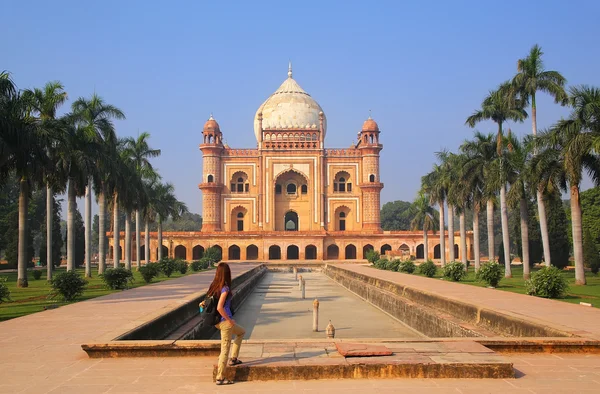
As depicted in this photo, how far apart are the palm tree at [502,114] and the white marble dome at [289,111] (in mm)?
25831

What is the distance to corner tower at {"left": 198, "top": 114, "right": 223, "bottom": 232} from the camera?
45469 millimetres

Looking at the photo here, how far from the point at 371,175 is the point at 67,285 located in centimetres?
3494

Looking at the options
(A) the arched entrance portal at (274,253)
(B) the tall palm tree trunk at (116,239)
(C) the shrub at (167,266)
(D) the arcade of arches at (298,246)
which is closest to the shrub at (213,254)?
(D) the arcade of arches at (298,246)

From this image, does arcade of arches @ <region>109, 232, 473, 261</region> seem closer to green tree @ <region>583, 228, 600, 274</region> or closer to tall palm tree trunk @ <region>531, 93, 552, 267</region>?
green tree @ <region>583, 228, 600, 274</region>

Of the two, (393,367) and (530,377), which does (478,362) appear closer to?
(530,377)

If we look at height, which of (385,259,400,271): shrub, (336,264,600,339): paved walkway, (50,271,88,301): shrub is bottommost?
(385,259,400,271): shrub

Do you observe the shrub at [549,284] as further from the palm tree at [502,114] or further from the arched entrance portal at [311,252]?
the arched entrance portal at [311,252]

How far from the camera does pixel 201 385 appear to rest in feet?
16.4

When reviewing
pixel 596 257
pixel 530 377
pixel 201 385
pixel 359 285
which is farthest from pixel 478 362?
pixel 596 257

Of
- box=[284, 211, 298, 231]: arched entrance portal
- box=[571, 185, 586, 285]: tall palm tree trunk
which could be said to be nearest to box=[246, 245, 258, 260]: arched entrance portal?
box=[284, 211, 298, 231]: arched entrance portal

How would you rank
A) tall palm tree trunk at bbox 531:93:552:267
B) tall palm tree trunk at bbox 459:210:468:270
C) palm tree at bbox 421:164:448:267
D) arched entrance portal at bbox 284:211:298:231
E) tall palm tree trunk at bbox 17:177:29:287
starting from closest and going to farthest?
tall palm tree trunk at bbox 17:177:29:287 → tall palm tree trunk at bbox 531:93:552:267 → tall palm tree trunk at bbox 459:210:468:270 → palm tree at bbox 421:164:448:267 → arched entrance portal at bbox 284:211:298:231

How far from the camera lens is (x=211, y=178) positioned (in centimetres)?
4603

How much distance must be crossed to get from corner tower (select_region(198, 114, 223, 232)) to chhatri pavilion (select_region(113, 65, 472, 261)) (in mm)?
78

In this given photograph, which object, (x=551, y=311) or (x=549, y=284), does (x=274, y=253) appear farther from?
(x=551, y=311)
